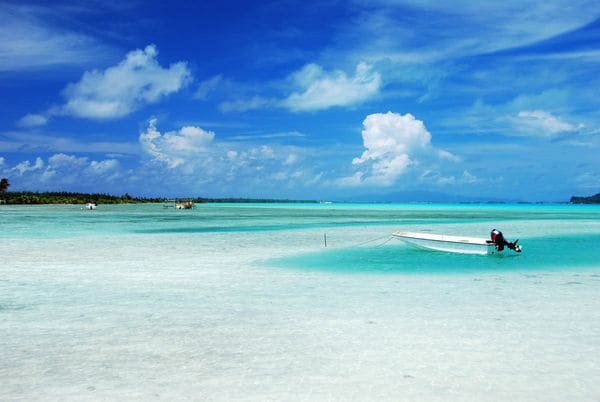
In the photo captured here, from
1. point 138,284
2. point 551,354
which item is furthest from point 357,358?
point 138,284

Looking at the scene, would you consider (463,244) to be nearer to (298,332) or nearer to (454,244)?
(454,244)

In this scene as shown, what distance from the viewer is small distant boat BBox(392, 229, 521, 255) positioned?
23750mm

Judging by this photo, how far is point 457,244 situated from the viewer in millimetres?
24750

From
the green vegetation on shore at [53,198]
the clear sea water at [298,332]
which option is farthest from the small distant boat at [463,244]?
the green vegetation on shore at [53,198]

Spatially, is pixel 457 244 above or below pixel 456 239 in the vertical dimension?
below

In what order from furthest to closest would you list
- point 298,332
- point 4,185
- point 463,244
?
point 4,185 → point 463,244 → point 298,332

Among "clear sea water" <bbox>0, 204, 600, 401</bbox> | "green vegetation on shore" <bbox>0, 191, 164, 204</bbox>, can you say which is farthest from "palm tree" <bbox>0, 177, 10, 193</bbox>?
"clear sea water" <bbox>0, 204, 600, 401</bbox>

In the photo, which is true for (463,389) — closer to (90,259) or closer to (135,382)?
(135,382)

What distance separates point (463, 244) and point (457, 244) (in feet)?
0.96

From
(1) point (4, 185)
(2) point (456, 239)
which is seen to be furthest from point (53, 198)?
(2) point (456, 239)

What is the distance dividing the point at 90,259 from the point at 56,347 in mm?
14479

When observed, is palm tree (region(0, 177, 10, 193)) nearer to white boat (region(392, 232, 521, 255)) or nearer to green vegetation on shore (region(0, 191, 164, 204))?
green vegetation on shore (region(0, 191, 164, 204))

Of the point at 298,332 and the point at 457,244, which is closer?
the point at 298,332

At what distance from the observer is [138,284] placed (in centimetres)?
1585
